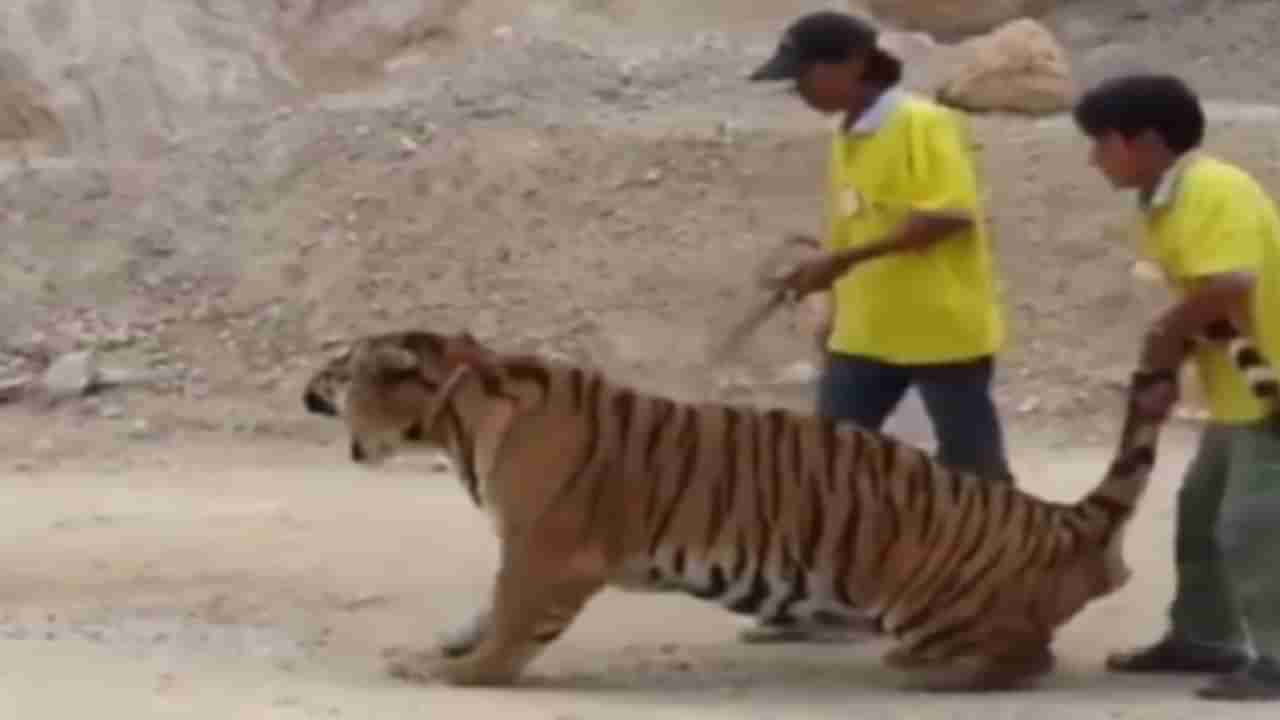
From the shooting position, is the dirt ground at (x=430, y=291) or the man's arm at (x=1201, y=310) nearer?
the man's arm at (x=1201, y=310)

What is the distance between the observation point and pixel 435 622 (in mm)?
9477

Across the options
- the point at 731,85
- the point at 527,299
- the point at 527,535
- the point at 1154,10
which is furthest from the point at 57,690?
the point at 1154,10

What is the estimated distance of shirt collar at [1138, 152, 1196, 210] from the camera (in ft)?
26.3

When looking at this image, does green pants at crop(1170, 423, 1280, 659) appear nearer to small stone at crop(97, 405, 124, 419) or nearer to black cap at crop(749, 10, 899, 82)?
black cap at crop(749, 10, 899, 82)

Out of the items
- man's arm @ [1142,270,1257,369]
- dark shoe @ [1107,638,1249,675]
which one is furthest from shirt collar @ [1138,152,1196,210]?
dark shoe @ [1107,638,1249,675]

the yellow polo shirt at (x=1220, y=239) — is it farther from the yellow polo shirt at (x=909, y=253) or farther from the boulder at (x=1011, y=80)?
the boulder at (x=1011, y=80)

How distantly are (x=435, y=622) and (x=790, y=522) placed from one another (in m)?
1.42

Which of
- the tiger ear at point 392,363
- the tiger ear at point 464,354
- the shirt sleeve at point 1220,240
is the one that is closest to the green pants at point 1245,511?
the shirt sleeve at point 1220,240

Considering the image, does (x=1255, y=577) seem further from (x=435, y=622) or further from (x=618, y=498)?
(x=435, y=622)

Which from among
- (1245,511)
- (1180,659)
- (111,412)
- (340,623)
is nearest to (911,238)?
(1245,511)

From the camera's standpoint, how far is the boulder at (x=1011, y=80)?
17859 millimetres

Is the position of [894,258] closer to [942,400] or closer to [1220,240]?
[942,400]

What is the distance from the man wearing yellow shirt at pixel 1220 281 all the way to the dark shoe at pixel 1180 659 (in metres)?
0.30

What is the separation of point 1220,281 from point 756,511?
1.26 m
